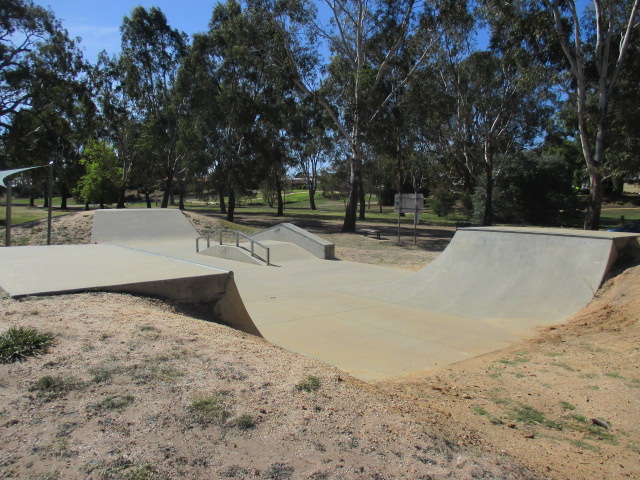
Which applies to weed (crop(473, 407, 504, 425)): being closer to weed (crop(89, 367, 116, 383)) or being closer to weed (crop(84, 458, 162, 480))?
weed (crop(84, 458, 162, 480))

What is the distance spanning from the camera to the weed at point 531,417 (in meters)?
4.19

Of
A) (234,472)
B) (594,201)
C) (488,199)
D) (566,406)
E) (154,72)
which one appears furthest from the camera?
(154,72)

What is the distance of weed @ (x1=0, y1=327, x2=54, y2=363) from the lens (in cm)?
371

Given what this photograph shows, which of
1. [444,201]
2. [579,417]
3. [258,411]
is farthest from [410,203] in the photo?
[444,201]

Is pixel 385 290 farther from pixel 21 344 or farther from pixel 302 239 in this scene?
pixel 21 344

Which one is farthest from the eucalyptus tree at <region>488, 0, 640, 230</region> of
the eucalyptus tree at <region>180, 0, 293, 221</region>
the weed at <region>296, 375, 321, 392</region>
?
the weed at <region>296, 375, 321, 392</region>

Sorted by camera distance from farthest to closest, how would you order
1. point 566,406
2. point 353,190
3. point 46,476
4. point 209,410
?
point 353,190 → point 566,406 → point 209,410 → point 46,476

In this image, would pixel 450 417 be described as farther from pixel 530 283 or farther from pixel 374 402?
pixel 530 283

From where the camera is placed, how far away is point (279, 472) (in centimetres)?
272

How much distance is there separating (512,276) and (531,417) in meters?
6.06

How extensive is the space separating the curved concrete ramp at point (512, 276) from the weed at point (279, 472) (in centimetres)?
691

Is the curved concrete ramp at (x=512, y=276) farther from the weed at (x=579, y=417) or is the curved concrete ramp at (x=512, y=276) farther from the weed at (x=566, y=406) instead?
the weed at (x=579, y=417)

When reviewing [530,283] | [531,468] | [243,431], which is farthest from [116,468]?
[530,283]

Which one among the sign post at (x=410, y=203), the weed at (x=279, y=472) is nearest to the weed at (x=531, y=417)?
the weed at (x=279, y=472)
